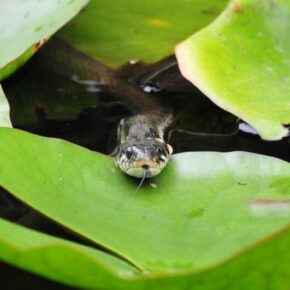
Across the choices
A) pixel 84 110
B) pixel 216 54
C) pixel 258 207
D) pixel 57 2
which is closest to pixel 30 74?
pixel 84 110

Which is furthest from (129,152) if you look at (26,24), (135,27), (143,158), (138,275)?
(135,27)

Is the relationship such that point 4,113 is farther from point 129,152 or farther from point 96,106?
point 96,106

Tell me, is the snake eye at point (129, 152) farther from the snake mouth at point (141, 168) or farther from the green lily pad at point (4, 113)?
the green lily pad at point (4, 113)

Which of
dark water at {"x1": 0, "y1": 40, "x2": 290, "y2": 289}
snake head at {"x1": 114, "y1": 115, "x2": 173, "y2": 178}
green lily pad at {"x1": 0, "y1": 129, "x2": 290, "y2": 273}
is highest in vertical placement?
green lily pad at {"x1": 0, "y1": 129, "x2": 290, "y2": 273}

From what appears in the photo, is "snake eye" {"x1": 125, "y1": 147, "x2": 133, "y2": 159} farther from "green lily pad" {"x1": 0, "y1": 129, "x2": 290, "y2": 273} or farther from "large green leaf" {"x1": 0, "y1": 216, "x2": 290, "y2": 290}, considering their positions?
"large green leaf" {"x1": 0, "y1": 216, "x2": 290, "y2": 290}

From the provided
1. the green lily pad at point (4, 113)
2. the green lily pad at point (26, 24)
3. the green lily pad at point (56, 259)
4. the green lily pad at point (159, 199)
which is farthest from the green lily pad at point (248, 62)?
the green lily pad at point (56, 259)

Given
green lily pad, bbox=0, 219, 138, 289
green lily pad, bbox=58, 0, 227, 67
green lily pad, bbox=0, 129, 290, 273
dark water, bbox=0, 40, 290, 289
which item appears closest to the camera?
green lily pad, bbox=0, 219, 138, 289

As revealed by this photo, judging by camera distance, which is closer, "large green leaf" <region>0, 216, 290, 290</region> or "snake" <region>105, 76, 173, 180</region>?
"large green leaf" <region>0, 216, 290, 290</region>

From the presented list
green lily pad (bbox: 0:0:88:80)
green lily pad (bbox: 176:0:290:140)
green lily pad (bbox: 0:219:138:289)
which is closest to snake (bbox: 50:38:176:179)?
green lily pad (bbox: 176:0:290:140)
